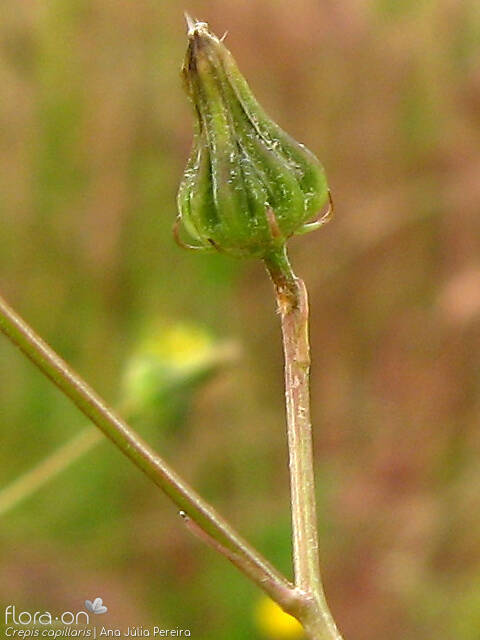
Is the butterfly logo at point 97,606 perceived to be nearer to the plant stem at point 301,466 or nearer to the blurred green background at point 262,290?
the blurred green background at point 262,290

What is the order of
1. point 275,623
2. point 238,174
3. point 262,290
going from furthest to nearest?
point 262,290 → point 275,623 → point 238,174

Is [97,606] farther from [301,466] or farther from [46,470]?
[301,466]

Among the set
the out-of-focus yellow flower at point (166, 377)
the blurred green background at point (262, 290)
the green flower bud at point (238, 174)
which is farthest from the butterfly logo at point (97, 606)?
the green flower bud at point (238, 174)

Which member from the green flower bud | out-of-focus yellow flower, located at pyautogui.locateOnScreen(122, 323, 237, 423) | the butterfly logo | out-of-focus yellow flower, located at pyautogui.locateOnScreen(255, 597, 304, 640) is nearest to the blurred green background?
out-of-focus yellow flower, located at pyautogui.locateOnScreen(255, 597, 304, 640)

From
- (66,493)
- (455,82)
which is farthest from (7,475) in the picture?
(455,82)

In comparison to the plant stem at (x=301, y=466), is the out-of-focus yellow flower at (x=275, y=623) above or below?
below

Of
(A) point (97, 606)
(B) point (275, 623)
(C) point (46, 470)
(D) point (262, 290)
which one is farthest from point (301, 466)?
(D) point (262, 290)
